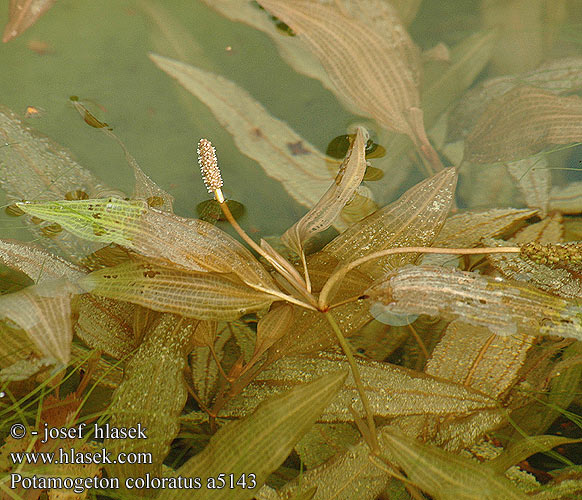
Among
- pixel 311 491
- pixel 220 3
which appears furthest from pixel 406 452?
pixel 220 3

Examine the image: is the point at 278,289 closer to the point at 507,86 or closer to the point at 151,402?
the point at 151,402

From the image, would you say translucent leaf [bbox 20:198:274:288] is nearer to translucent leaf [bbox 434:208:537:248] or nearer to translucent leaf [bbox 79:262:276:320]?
translucent leaf [bbox 79:262:276:320]

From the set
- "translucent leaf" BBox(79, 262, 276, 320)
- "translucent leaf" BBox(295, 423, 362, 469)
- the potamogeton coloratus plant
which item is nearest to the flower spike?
the potamogeton coloratus plant

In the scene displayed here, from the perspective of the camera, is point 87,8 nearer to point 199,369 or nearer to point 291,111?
point 291,111

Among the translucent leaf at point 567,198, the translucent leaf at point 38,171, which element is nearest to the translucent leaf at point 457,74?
the translucent leaf at point 567,198

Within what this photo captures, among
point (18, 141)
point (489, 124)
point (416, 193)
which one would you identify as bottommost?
point (18, 141)

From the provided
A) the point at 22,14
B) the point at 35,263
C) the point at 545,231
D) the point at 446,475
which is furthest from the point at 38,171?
the point at 545,231
